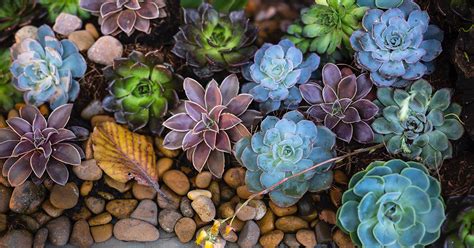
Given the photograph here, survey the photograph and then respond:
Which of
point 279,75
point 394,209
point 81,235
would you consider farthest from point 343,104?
point 81,235

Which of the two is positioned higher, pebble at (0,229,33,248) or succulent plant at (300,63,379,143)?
succulent plant at (300,63,379,143)

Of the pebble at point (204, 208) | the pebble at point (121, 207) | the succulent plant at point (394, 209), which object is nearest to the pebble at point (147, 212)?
the pebble at point (121, 207)

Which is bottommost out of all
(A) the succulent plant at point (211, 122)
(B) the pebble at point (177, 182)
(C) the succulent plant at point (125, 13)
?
(B) the pebble at point (177, 182)

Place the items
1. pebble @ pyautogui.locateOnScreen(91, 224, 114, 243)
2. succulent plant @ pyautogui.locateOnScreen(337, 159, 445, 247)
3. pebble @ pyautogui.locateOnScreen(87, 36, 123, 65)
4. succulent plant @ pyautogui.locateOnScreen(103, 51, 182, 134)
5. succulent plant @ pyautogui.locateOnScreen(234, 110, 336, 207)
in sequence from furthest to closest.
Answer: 1. pebble @ pyautogui.locateOnScreen(87, 36, 123, 65)
2. succulent plant @ pyautogui.locateOnScreen(103, 51, 182, 134)
3. pebble @ pyautogui.locateOnScreen(91, 224, 114, 243)
4. succulent plant @ pyautogui.locateOnScreen(234, 110, 336, 207)
5. succulent plant @ pyautogui.locateOnScreen(337, 159, 445, 247)

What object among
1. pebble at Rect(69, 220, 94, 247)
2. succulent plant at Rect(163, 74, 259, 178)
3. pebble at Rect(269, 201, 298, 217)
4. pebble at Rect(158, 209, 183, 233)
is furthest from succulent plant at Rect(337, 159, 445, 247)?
pebble at Rect(69, 220, 94, 247)

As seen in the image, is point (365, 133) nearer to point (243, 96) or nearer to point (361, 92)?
point (361, 92)

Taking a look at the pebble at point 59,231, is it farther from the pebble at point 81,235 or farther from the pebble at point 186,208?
the pebble at point 186,208

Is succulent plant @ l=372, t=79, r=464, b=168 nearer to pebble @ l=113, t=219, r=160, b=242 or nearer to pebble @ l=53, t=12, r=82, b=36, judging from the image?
pebble @ l=113, t=219, r=160, b=242
